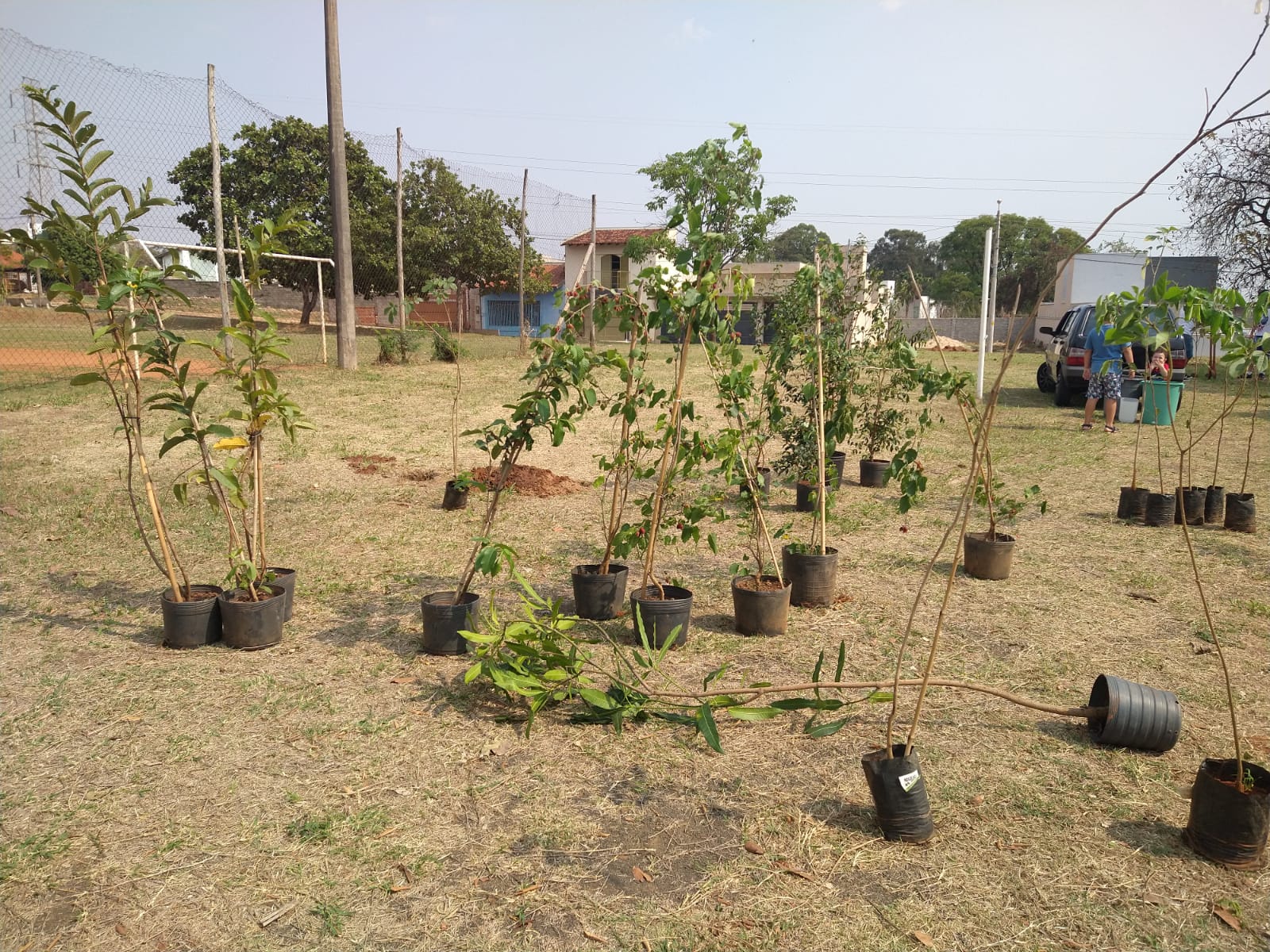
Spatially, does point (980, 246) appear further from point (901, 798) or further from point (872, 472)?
point (901, 798)

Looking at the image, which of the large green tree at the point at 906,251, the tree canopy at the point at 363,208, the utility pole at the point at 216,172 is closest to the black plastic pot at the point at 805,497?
the utility pole at the point at 216,172

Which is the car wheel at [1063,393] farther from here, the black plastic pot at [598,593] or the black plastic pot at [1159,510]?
the black plastic pot at [598,593]

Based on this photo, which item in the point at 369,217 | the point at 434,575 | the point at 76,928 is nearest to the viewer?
the point at 76,928

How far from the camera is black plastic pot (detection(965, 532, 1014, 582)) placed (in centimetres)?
507

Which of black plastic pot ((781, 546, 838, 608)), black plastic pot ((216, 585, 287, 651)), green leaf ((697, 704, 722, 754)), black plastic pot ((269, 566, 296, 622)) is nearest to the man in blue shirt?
black plastic pot ((781, 546, 838, 608))

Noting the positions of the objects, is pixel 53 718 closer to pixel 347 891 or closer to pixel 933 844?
pixel 347 891

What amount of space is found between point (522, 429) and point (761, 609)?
4.82 ft

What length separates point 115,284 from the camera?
337cm

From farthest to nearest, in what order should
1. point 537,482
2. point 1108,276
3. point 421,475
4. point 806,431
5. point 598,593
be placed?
point 1108,276, point 421,475, point 537,482, point 806,431, point 598,593

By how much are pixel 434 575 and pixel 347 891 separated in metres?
2.72

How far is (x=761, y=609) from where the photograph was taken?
4.12 m

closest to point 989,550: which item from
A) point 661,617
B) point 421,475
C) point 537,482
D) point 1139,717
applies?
point 1139,717

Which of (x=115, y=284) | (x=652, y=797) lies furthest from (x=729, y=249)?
(x=115, y=284)

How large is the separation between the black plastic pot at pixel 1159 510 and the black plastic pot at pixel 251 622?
6.02m
